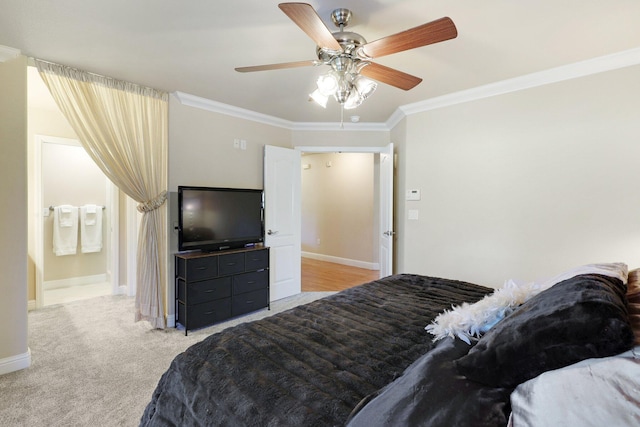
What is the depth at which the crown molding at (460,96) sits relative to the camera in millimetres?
2428

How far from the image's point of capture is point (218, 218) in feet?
11.2

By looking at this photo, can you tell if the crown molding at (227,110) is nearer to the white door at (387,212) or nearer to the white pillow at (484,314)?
the white door at (387,212)

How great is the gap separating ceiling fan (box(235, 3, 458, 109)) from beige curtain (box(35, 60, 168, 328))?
1846mm

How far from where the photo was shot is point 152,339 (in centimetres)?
297

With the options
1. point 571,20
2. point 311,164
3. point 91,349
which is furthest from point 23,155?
point 311,164

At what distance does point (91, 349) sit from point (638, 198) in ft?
15.8

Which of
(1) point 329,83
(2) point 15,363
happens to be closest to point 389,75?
(1) point 329,83

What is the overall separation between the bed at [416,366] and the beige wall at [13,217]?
190cm

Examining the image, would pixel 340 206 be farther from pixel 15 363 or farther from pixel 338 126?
pixel 15 363

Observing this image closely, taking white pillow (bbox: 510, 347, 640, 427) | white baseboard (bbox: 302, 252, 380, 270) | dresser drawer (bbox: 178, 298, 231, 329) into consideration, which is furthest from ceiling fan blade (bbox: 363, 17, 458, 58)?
white baseboard (bbox: 302, 252, 380, 270)

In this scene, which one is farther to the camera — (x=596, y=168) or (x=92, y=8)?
(x=596, y=168)

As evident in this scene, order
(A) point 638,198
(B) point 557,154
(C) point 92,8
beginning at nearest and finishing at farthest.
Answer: (C) point 92,8, (A) point 638,198, (B) point 557,154

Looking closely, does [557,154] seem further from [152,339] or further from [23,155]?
[23,155]

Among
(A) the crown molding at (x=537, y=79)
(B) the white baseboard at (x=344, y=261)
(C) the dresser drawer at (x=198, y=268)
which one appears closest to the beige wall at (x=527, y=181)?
(A) the crown molding at (x=537, y=79)
